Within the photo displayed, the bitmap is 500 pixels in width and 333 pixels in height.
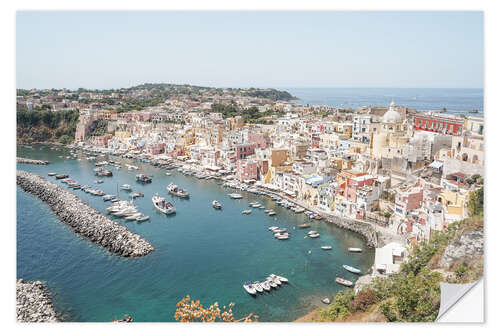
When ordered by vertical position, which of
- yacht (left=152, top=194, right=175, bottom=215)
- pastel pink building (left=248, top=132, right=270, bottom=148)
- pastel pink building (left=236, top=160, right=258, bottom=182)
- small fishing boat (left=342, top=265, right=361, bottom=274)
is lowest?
small fishing boat (left=342, top=265, right=361, bottom=274)

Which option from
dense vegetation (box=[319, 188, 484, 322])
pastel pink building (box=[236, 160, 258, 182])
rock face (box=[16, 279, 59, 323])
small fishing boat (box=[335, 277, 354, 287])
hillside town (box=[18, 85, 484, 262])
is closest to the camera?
dense vegetation (box=[319, 188, 484, 322])

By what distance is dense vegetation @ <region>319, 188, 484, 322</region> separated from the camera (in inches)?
173

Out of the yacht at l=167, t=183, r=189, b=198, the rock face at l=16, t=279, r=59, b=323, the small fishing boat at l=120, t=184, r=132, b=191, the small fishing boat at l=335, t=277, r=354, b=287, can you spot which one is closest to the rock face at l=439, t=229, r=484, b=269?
the small fishing boat at l=335, t=277, r=354, b=287

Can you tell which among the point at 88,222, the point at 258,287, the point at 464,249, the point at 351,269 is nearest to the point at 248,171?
the point at 88,222

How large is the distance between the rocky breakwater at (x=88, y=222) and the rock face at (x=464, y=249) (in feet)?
19.6

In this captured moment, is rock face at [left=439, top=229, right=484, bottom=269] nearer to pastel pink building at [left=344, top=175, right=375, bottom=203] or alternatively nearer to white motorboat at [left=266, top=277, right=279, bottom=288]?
white motorboat at [left=266, top=277, right=279, bottom=288]

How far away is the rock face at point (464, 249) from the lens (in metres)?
4.64

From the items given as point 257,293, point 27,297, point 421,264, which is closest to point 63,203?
point 27,297

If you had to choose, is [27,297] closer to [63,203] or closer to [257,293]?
[257,293]

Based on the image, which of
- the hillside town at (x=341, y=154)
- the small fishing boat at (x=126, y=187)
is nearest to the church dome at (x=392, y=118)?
the hillside town at (x=341, y=154)

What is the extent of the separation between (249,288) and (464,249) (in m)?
3.63

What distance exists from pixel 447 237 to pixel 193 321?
12.1 ft

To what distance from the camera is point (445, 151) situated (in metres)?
10.2

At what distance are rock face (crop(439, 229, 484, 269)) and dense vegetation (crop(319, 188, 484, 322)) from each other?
9cm
